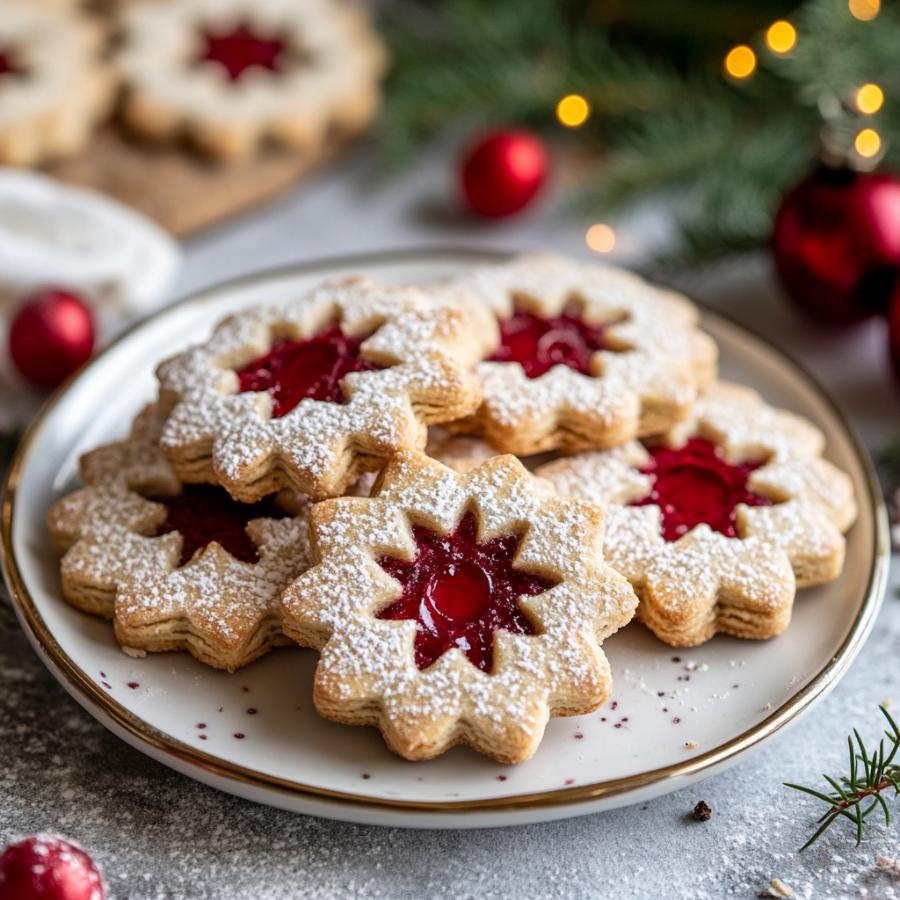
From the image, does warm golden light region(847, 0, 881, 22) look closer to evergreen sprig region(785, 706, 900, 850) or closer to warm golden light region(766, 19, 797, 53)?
warm golden light region(766, 19, 797, 53)

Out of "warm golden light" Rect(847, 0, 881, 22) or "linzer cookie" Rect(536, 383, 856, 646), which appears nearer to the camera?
"linzer cookie" Rect(536, 383, 856, 646)

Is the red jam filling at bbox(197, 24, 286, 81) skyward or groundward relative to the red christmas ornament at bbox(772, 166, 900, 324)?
groundward

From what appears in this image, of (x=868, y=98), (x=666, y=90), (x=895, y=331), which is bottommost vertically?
(x=895, y=331)

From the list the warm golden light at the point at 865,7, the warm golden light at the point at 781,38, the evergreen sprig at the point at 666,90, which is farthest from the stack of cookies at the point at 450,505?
the warm golden light at the point at 865,7

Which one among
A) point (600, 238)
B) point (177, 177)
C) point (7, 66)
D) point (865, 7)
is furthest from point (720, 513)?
point (7, 66)

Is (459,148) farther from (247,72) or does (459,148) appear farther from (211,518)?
(211,518)

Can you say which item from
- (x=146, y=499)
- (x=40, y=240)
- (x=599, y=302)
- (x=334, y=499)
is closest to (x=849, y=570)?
(x=599, y=302)

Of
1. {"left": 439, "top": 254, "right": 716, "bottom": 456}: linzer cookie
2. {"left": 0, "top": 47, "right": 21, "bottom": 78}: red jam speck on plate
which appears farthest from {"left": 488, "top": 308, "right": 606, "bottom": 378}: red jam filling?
{"left": 0, "top": 47, "right": 21, "bottom": 78}: red jam speck on plate
